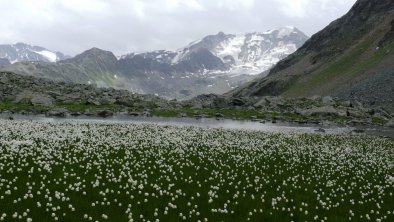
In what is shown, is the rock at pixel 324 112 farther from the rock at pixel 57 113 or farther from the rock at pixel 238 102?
the rock at pixel 57 113

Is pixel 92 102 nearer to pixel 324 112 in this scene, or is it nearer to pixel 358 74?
pixel 324 112

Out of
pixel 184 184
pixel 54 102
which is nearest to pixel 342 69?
pixel 54 102

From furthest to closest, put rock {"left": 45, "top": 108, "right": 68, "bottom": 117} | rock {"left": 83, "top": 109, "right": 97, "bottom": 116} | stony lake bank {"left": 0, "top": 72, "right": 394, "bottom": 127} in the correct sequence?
stony lake bank {"left": 0, "top": 72, "right": 394, "bottom": 127}
rock {"left": 83, "top": 109, "right": 97, "bottom": 116}
rock {"left": 45, "top": 108, "right": 68, "bottom": 117}

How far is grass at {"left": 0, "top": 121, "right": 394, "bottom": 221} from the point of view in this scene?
591 inches

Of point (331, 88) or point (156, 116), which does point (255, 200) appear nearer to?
point (156, 116)

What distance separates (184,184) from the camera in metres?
19.4

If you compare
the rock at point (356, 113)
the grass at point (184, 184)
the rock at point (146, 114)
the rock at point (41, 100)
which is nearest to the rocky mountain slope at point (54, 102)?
the rock at point (41, 100)

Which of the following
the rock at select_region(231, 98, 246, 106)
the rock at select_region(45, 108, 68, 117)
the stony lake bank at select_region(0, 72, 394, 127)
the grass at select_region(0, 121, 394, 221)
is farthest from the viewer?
the rock at select_region(231, 98, 246, 106)

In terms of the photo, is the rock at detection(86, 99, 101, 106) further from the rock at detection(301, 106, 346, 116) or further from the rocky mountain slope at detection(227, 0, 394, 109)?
the rocky mountain slope at detection(227, 0, 394, 109)

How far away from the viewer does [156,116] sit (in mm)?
83750

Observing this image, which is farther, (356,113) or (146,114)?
(356,113)

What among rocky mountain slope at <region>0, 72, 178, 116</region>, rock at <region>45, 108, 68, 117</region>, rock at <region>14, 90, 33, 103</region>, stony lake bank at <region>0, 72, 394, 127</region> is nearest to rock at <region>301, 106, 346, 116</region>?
stony lake bank at <region>0, 72, 394, 127</region>

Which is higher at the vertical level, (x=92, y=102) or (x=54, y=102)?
(x=92, y=102)

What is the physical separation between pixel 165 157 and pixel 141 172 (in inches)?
216
